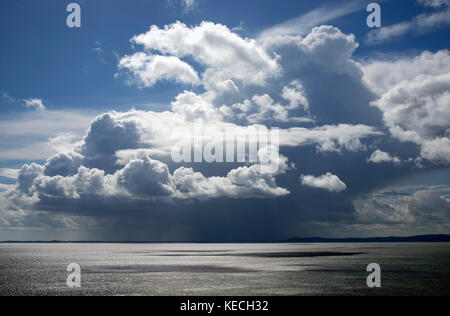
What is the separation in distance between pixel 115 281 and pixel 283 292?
40.0 m
